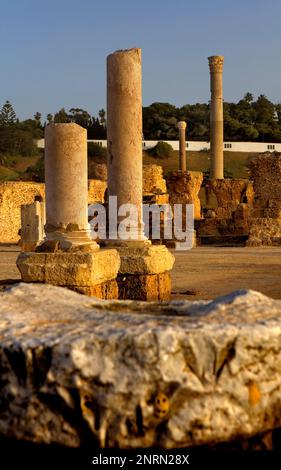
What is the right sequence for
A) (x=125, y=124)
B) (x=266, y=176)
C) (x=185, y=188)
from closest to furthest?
1. (x=125, y=124)
2. (x=266, y=176)
3. (x=185, y=188)

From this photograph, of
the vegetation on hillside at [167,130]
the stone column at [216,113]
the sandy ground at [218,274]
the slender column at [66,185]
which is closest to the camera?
the slender column at [66,185]

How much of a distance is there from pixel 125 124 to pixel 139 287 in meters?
2.75

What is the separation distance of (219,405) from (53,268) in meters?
5.32

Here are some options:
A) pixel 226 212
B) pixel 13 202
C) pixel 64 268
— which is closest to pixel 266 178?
pixel 226 212

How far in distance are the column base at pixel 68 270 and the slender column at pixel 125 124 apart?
7.72ft

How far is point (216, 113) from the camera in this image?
37125 mm

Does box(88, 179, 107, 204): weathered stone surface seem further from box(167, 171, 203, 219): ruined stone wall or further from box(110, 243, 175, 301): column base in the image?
box(110, 243, 175, 301): column base

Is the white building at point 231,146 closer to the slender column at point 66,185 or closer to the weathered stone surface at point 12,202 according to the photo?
the weathered stone surface at point 12,202

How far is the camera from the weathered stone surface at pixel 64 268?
7.89 meters

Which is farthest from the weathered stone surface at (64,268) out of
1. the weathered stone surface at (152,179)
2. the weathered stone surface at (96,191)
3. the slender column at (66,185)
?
the weathered stone surface at (152,179)

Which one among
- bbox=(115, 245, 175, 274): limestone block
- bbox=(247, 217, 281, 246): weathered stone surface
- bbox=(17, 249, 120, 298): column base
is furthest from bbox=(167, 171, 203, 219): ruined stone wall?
bbox=(17, 249, 120, 298): column base

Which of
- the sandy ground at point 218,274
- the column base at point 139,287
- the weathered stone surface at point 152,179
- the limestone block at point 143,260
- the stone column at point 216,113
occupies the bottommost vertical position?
the sandy ground at point 218,274

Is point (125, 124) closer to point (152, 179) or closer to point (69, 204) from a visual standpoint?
point (69, 204)

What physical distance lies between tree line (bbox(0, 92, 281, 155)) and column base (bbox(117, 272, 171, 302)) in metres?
57.8
